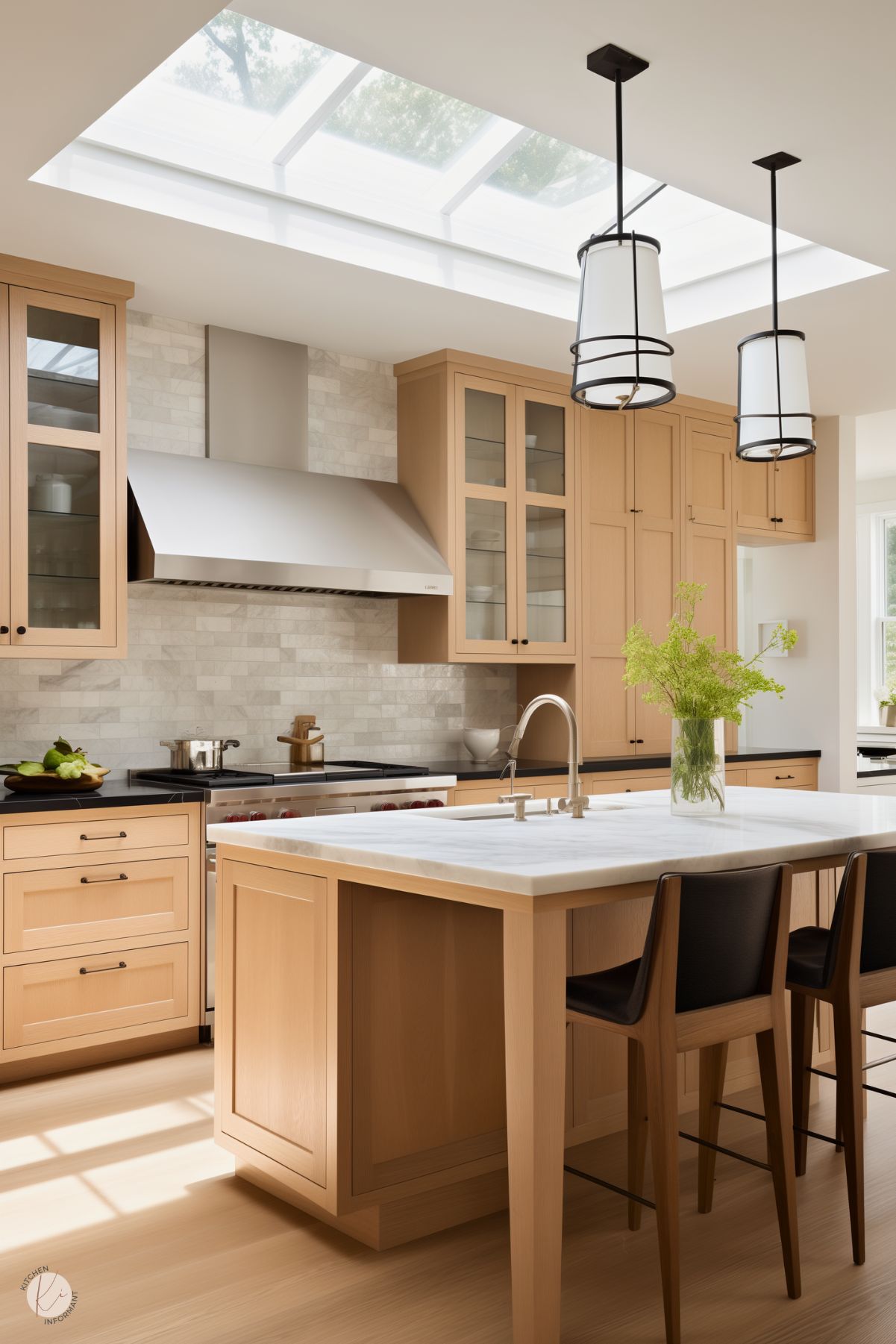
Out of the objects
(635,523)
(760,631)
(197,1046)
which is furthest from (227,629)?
(760,631)

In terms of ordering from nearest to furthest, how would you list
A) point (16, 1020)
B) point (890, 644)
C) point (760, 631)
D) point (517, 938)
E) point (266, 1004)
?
point (517, 938), point (266, 1004), point (16, 1020), point (760, 631), point (890, 644)

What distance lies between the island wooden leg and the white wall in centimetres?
474

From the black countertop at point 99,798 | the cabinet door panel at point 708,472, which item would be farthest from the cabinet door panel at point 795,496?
the black countertop at point 99,798

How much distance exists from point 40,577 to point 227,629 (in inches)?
37.8

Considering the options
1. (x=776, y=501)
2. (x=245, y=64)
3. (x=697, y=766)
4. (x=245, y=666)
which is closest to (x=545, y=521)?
(x=245, y=666)

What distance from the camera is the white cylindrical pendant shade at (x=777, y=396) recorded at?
3334mm

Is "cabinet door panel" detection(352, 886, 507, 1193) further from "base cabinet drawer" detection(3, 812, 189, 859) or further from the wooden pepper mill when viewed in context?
the wooden pepper mill

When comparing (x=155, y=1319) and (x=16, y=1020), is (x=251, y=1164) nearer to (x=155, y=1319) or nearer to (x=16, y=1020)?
(x=155, y=1319)

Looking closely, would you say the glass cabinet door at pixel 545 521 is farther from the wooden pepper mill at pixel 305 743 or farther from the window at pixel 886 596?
the window at pixel 886 596

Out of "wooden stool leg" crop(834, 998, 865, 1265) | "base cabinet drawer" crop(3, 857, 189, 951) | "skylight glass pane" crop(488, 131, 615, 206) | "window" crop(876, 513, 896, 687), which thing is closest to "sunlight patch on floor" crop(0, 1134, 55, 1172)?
"base cabinet drawer" crop(3, 857, 189, 951)

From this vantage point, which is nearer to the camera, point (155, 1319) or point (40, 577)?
point (155, 1319)

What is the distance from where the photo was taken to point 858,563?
9195 mm

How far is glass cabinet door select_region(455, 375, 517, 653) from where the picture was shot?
5.20 m

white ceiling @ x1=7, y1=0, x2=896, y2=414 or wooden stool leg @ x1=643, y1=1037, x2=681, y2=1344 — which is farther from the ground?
white ceiling @ x1=7, y1=0, x2=896, y2=414
